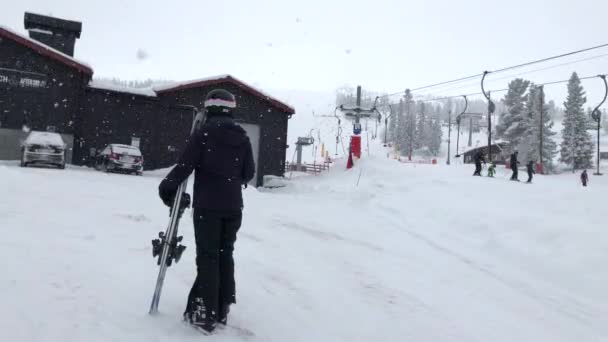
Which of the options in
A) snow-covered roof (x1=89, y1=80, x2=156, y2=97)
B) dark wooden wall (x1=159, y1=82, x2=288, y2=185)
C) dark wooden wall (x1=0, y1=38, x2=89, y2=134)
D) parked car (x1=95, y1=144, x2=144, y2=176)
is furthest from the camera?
dark wooden wall (x1=159, y1=82, x2=288, y2=185)

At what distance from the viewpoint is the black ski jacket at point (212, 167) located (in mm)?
3543

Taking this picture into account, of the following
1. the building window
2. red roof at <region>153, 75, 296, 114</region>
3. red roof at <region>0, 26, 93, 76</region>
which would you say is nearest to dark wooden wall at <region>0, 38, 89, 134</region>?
red roof at <region>0, 26, 93, 76</region>

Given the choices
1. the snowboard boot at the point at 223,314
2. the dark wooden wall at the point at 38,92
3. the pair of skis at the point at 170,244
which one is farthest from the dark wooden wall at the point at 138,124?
the snowboard boot at the point at 223,314

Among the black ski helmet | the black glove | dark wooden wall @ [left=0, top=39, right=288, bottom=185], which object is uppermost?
dark wooden wall @ [left=0, top=39, right=288, bottom=185]

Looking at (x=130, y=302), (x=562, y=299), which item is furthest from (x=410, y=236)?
(x=130, y=302)

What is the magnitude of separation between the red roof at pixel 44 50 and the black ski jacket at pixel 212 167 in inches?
909

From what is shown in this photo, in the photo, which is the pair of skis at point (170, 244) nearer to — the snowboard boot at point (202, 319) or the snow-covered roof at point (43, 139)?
the snowboard boot at point (202, 319)

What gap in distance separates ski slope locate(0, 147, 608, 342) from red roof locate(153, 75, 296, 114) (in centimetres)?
1225

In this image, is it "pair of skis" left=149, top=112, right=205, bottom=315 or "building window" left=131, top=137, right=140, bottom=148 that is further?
"building window" left=131, top=137, right=140, bottom=148

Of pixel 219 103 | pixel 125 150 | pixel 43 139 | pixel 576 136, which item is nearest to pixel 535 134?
pixel 576 136

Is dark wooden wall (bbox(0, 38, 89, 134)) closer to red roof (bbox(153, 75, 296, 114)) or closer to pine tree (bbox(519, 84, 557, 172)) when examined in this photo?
red roof (bbox(153, 75, 296, 114))

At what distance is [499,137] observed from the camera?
209ft

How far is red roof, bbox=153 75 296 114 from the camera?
2445cm

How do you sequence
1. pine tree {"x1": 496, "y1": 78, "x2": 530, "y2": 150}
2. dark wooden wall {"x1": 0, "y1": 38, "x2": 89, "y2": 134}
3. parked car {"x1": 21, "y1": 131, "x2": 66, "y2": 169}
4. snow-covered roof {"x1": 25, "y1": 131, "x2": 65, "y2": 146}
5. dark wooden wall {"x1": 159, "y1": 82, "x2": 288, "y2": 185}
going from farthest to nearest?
pine tree {"x1": 496, "y1": 78, "x2": 530, "y2": 150} < dark wooden wall {"x1": 159, "y1": 82, "x2": 288, "y2": 185} < dark wooden wall {"x1": 0, "y1": 38, "x2": 89, "y2": 134} < snow-covered roof {"x1": 25, "y1": 131, "x2": 65, "y2": 146} < parked car {"x1": 21, "y1": 131, "x2": 66, "y2": 169}
